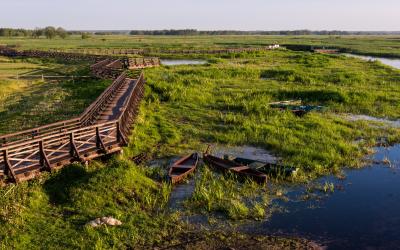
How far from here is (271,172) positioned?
2228cm

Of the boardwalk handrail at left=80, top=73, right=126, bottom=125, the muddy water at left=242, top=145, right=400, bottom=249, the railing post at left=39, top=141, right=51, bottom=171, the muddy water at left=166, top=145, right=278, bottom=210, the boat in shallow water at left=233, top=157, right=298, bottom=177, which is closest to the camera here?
the muddy water at left=242, top=145, right=400, bottom=249

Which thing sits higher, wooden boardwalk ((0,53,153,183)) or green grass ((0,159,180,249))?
wooden boardwalk ((0,53,153,183))

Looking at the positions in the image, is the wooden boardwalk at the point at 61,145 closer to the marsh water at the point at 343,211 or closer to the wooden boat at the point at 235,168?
the marsh water at the point at 343,211

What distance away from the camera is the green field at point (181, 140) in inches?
620

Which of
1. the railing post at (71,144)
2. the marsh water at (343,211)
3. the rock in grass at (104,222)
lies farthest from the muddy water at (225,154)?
the railing post at (71,144)

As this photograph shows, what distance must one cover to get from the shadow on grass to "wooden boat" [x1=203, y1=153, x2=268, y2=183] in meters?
6.92

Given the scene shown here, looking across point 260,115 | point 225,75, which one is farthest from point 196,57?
point 260,115

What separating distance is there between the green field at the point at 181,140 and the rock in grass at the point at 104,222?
0.26 metres

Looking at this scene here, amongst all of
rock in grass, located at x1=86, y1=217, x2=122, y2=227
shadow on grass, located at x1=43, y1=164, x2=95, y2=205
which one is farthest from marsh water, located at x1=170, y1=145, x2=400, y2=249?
shadow on grass, located at x1=43, y1=164, x2=95, y2=205

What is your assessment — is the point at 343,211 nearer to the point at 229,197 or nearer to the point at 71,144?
the point at 229,197

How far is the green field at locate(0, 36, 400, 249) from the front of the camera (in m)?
15.7

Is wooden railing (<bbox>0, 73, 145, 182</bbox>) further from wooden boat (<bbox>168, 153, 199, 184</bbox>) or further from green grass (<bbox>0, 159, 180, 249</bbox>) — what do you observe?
wooden boat (<bbox>168, 153, 199, 184</bbox>)

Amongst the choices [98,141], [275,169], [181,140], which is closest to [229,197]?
[275,169]

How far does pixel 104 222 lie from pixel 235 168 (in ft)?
27.0
